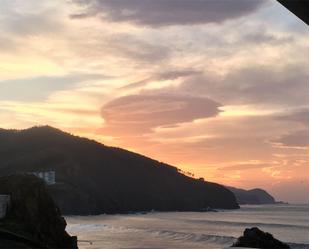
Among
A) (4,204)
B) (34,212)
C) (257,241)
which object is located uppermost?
(4,204)

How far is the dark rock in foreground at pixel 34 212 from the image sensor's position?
2223 inches

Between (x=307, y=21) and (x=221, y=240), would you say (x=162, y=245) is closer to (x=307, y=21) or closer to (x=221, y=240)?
(x=221, y=240)

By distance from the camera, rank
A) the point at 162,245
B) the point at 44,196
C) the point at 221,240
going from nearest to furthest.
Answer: the point at 44,196, the point at 162,245, the point at 221,240

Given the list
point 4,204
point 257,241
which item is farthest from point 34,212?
point 257,241

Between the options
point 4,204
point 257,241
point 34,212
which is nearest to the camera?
point 4,204

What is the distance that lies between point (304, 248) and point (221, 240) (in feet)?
56.8

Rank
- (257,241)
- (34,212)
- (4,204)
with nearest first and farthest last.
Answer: (4,204), (34,212), (257,241)

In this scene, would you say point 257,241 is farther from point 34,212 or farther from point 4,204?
point 4,204

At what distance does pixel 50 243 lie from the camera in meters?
58.3

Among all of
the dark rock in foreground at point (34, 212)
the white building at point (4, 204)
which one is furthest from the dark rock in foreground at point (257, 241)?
the white building at point (4, 204)

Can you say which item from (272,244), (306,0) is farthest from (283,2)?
(272,244)

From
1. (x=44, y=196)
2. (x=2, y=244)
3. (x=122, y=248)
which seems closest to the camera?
(x=2, y=244)

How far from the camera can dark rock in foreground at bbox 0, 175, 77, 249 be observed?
5647cm

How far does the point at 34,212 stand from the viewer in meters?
60.1
